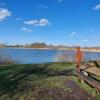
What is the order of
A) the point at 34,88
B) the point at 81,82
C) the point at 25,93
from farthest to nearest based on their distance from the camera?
the point at 81,82 < the point at 34,88 < the point at 25,93

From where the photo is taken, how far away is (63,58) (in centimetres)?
2172

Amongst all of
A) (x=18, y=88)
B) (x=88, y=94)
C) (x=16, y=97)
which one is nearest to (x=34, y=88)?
(x=18, y=88)

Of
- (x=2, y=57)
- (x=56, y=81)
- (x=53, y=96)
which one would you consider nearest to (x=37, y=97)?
(x=53, y=96)

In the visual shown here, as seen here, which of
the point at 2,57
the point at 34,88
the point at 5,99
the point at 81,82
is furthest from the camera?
the point at 2,57

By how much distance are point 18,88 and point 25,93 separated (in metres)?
0.89

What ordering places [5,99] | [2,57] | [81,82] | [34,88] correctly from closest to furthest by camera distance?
[5,99], [34,88], [81,82], [2,57]

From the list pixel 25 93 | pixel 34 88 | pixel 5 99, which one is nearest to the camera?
pixel 5 99

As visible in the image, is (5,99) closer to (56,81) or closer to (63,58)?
(56,81)

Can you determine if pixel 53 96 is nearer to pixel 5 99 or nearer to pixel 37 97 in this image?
pixel 37 97

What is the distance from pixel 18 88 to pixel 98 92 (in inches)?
108

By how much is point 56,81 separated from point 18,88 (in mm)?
1706

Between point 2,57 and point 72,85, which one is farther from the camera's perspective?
point 2,57

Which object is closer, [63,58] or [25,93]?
[25,93]

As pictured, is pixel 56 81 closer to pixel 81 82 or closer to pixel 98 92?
pixel 81 82
